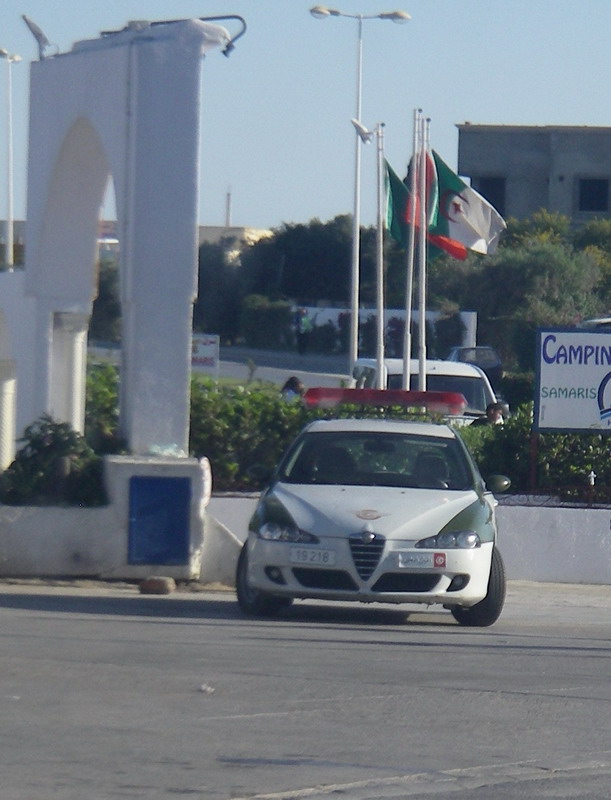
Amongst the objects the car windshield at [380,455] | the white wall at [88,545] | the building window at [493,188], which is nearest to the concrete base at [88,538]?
the white wall at [88,545]

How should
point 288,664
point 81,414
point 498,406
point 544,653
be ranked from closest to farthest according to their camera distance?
point 288,664, point 544,653, point 81,414, point 498,406

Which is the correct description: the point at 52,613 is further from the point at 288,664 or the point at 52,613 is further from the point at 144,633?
the point at 288,664

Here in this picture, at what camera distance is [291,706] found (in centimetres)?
764

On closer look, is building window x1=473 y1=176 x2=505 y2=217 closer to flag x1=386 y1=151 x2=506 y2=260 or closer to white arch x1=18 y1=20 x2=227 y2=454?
flag x1=386 y1=151 x2=506 y2=260

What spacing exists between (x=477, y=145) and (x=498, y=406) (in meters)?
55.1

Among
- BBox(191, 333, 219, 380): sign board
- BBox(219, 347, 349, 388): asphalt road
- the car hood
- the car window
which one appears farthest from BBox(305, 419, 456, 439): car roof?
BBox(219, 347, 349, 388): asphalt road

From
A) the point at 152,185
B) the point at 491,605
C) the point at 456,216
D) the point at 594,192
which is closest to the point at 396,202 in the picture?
the point at 456,216

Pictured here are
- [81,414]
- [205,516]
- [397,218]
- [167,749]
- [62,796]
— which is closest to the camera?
[62,796]

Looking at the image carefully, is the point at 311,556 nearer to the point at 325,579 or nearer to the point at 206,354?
the point at 325,579

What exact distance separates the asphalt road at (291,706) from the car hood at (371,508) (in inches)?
28.7

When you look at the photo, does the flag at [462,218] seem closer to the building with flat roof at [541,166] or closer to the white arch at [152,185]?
the white arch at [152,185]

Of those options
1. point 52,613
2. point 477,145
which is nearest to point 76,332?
point 52,613

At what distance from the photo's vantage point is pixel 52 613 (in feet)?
35.3

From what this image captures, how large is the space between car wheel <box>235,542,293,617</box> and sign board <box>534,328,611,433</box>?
18.8 ft
